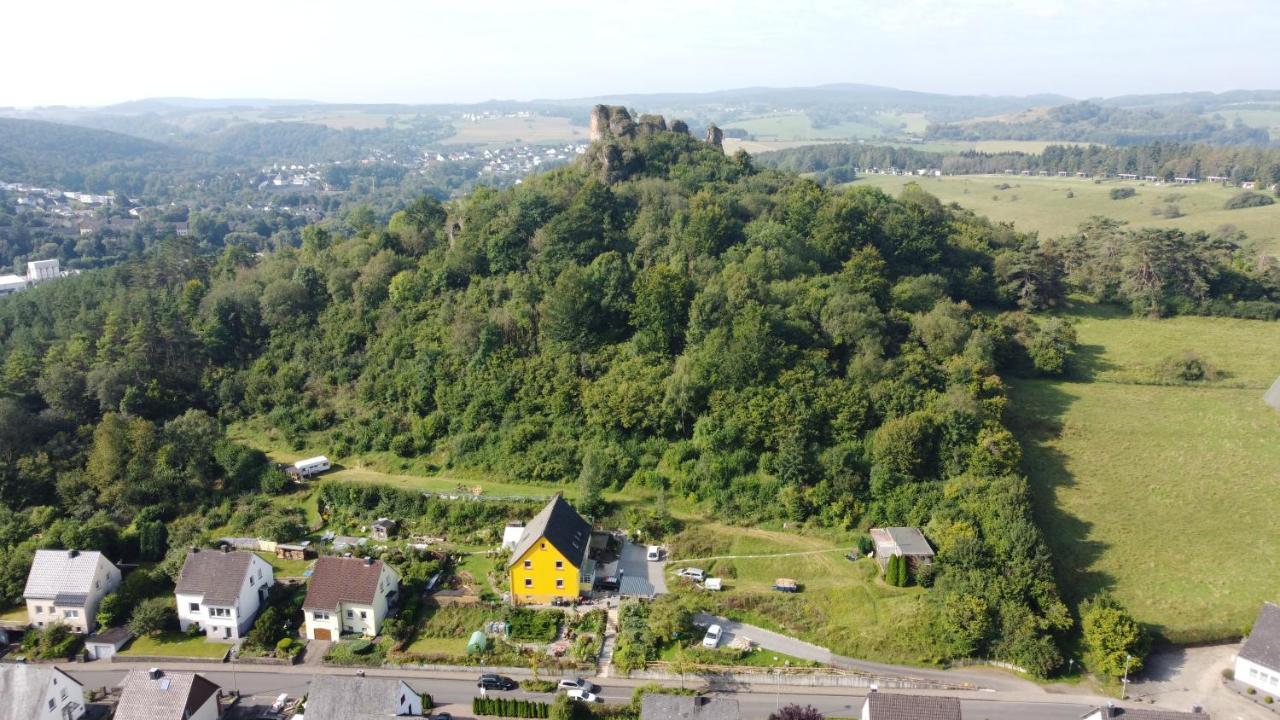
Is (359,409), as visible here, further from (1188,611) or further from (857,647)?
(1188,611)

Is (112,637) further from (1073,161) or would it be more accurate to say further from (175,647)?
(1073,161)

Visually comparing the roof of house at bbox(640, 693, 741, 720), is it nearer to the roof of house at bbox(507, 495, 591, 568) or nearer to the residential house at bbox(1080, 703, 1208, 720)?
the roof of house at bbox(507, 495, 591, 568)

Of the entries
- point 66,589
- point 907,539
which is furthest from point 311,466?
point 907,539

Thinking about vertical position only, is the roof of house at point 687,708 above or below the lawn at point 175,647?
above

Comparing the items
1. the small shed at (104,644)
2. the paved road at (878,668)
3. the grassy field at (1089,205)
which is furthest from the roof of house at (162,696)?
the grassy field at (1089,205)

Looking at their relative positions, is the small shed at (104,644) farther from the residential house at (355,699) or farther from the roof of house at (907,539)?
the roof of house at (907,539)

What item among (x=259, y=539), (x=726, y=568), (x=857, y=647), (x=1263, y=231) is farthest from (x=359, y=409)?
(x=1263, y=231)
